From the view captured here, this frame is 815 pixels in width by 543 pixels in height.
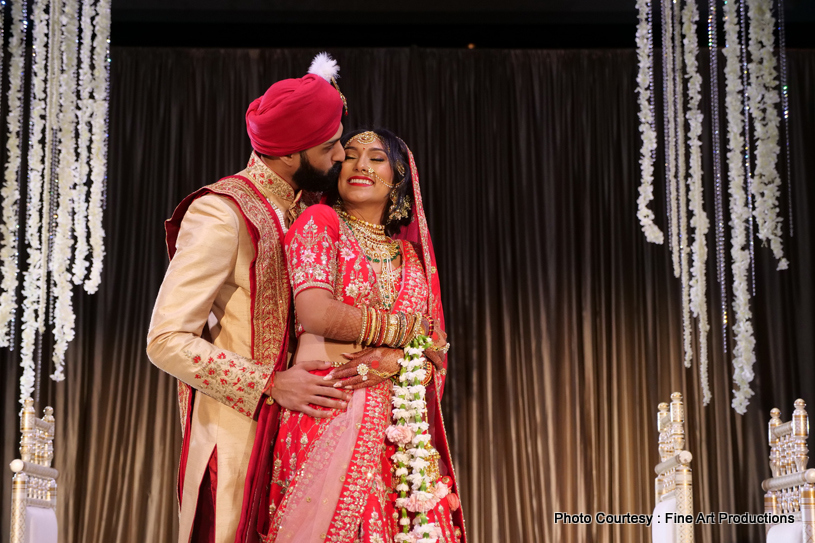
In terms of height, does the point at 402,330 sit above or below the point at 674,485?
above

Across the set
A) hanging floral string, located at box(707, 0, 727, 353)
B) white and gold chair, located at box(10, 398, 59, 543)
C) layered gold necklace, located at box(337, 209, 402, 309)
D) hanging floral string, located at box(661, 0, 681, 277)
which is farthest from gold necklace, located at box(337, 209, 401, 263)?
hanging floral string, located at box(707, 0, 727, 353)

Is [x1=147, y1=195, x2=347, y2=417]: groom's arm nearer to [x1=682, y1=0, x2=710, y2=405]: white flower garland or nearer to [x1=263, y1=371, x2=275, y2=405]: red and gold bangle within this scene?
[x1=263, y1=371, x2=275, y2=405]: red and gold bangle

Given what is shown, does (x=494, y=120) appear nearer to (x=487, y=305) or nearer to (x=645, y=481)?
(x=487, y=305)

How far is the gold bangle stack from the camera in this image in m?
2.00

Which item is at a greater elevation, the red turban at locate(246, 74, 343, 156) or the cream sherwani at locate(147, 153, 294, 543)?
the red turban at locate(246, 74, 343, 156)

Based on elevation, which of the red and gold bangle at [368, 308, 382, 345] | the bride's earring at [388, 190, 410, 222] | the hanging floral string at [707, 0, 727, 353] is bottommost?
the red and gold bangle at [368, 308, 382, 345]

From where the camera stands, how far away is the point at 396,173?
7.61ft

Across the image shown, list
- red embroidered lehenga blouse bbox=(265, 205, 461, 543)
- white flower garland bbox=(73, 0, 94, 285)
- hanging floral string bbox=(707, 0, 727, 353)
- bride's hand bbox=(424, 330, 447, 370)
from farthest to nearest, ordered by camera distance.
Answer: hanging floral string bbox=(707, 0, 727, 353) < white flower garland bbox=(73, 0, 94, 285) < bride's hand bbox=(424, 330, 447, 370) < red embroidered lehenga blouse bbox=(265, 205, 461, 543)

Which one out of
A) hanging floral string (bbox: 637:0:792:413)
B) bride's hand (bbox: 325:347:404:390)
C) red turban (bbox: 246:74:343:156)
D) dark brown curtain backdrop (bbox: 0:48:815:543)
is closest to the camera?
bride's hand (bbox: 325:347:404:390)

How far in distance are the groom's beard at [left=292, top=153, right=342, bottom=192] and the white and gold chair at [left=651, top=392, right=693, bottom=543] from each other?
1.71 meters

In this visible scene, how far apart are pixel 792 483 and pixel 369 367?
2056 millimetres

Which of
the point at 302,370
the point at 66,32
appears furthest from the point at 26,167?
the point at 302,370

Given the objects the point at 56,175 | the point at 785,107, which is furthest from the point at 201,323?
the point at 785,107

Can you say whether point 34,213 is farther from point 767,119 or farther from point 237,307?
point 767,119
